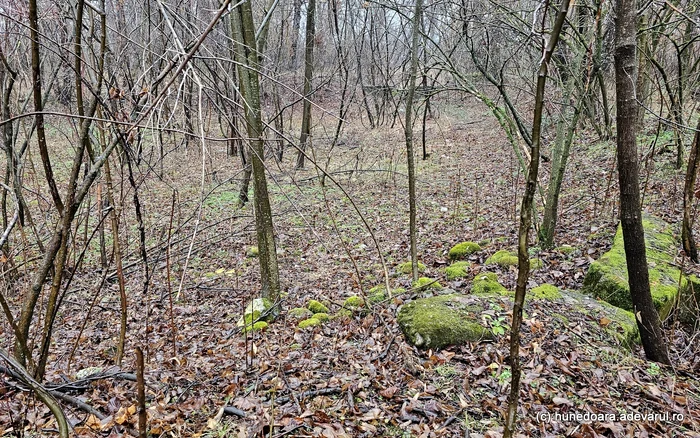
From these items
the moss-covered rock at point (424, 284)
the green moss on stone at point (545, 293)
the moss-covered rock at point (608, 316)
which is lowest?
the moss-covered rock at point (424, 284)

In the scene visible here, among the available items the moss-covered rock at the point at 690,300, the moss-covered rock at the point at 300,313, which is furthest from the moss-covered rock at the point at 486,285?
the moss-covered rock at the point at 300,313

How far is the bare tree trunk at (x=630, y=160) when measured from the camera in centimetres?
258

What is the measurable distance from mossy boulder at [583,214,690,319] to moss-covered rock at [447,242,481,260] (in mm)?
1964

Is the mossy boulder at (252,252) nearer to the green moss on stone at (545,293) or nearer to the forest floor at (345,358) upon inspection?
the forest floor at (345,358)

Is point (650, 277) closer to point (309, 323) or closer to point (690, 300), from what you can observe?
point (690, 300)

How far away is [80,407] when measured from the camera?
2562 millimetres

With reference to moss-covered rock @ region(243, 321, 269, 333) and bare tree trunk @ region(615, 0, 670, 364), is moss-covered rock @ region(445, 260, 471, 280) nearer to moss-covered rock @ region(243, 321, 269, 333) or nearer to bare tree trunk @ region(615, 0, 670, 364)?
moss-covered rock @ region(243, 321, 269, 333)

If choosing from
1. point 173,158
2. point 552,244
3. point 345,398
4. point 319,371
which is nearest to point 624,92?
point 345,398

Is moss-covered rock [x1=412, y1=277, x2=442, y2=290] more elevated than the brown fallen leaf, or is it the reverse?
moss-covered rock [x1=412, y1=277, x2=442, y2=290]

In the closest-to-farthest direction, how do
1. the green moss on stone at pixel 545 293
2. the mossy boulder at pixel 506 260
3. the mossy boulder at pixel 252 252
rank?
the green moss on stone at pixel 545 293, the mossy boulder at pixel 506 260, the mossy boulder at pixel 252 252

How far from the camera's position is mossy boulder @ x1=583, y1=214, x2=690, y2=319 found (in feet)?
13.4

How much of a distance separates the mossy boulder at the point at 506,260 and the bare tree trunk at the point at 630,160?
257 cm

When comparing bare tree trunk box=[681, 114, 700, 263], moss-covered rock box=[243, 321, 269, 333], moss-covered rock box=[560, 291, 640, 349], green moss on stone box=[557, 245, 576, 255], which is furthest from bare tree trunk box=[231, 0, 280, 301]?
bare tree trunk box=[681, 114, 700, 263]

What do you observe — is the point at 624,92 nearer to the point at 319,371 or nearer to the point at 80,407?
the point at 319,371
